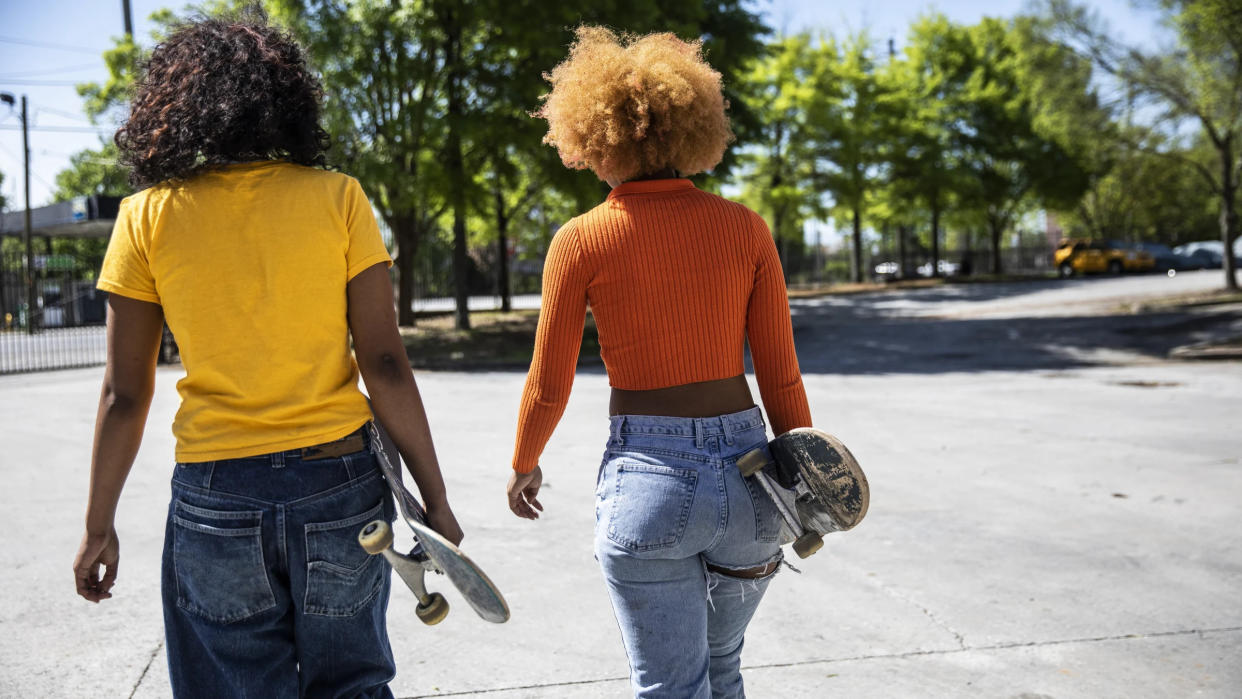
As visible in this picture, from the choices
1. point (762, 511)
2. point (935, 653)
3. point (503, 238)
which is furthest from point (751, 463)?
point (503, 238)

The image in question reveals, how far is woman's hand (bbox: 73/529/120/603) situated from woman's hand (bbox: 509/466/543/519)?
0.89 m

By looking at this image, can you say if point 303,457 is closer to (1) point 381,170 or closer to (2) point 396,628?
(2) point 396,628

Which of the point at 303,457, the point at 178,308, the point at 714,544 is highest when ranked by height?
the point at 178,308

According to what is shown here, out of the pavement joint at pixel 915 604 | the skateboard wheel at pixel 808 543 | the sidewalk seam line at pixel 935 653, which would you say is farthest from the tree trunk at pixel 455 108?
the skateboard wheel at pixel 808 543

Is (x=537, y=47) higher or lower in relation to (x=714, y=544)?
higher

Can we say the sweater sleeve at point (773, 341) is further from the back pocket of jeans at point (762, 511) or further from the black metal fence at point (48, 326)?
the black metal fence at point (48, 326)

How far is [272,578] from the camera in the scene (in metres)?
1.98

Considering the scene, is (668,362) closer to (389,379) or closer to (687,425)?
(687,425)

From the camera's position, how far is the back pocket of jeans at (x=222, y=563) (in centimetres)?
195

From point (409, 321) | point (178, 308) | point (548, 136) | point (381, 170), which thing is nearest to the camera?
point (178, 308)

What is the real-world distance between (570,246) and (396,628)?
8.35 feet

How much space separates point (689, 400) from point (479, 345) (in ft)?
55.7

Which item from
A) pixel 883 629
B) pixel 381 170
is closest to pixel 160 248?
pixel 883 629

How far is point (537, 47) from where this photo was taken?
1678 centimetres
